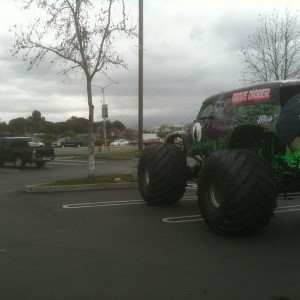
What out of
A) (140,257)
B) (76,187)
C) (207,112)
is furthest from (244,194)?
(76,187)

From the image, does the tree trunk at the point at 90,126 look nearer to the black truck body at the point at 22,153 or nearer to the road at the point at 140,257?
the road at the point at 140,257

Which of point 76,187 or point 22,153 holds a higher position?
point 22,153

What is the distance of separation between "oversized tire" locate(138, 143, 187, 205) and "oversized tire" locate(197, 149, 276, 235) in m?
2.96

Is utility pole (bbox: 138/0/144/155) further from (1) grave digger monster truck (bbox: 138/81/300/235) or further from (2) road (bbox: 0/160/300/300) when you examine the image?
(1) grave digger monster truck (bbox: 138/81/300/235)

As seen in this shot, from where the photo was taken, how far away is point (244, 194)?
7.30 metres

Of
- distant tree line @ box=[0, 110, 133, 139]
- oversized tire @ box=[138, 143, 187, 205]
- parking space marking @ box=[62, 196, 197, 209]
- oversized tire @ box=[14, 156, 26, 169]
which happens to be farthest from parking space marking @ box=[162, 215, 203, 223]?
distant tree line @ box=[0, 110, 133, 139]

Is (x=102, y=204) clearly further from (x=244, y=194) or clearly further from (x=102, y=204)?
(x=244, y=194)

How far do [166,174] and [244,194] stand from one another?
3544 mm

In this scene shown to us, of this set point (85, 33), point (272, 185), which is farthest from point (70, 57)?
point (272, 185)

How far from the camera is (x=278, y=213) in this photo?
9.84 m

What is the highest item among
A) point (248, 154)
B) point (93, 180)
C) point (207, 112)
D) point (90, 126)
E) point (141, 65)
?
point (141, 65)

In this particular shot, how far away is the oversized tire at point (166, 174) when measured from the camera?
420 inches

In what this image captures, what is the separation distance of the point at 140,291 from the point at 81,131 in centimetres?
13288

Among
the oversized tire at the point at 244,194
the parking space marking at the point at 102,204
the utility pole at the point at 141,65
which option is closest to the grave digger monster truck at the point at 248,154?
the oversized tire at the point at 244,194
